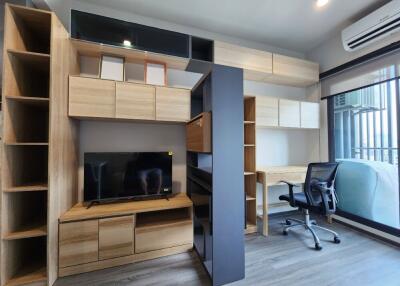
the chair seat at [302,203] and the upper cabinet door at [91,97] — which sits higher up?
the upper cabinet door at [91,97]

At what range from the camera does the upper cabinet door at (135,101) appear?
80.4 inches

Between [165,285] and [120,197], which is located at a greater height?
[120,197]

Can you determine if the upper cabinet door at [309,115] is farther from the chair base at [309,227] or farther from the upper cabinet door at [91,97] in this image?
the upper cabinet door at [91,97]

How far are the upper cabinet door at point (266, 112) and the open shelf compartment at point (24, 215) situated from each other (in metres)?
2.76

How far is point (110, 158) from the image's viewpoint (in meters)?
2.10

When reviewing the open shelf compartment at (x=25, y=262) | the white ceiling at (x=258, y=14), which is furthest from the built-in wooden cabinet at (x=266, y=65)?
the open shelf compartment at (x=25, y=262)

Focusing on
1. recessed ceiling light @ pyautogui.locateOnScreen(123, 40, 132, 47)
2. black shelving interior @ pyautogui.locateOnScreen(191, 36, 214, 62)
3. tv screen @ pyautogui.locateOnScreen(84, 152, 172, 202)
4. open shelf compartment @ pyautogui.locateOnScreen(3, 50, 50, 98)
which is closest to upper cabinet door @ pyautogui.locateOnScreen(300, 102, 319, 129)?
black shelving interior @ pyautogui.locateOnScreen(191, 36, 214, 62)

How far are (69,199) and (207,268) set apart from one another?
1.58m

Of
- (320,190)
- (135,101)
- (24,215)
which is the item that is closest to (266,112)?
(320,190)

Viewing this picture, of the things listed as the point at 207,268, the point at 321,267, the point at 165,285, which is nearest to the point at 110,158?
the point at 165,285

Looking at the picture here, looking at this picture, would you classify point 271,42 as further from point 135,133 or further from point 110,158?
point 110,158

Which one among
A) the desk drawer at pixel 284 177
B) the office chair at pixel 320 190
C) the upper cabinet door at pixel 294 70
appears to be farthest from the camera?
the upper cabinet door at pixel 294 70

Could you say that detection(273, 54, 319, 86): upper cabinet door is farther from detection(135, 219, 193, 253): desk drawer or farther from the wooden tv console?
detection(135, 219, 193, 253): desk drawer

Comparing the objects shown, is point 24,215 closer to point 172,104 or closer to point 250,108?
point 172,104
